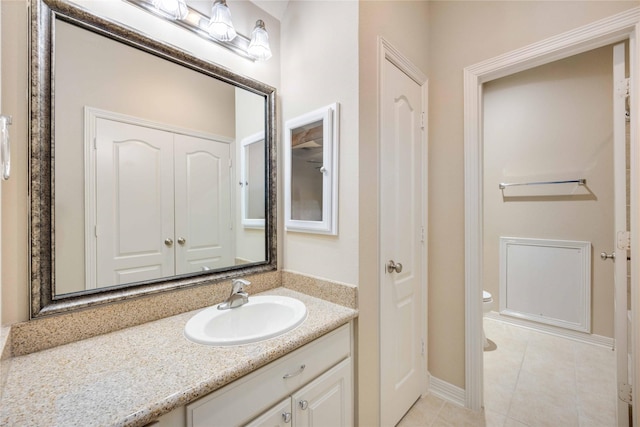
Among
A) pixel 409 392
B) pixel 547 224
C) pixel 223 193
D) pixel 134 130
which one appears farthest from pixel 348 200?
pixel 547 224

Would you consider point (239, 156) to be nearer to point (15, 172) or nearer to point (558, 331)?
point (15, 172)

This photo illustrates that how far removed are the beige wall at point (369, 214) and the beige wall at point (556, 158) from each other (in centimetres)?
208

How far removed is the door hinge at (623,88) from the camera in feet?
4.13

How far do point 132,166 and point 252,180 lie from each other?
57 cm

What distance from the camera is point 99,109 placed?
1.01 meters

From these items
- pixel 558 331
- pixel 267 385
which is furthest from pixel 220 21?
pixel 558 331

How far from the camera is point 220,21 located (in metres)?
1.23

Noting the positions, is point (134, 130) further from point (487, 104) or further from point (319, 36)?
point (487, 104)

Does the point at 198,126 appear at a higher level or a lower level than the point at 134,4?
lower

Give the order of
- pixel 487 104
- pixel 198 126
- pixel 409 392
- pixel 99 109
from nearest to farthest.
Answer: pixel 99 109
pixel 198 126
pixel 409 392
pixel 487 104

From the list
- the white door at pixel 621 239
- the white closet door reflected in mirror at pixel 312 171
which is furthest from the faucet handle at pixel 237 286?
the white door at pixel 621 239

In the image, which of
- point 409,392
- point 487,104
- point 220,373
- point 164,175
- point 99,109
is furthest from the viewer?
point 487,104

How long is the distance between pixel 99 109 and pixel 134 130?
0.13 meters

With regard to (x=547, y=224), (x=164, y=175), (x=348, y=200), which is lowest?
(x=547, y=224)
